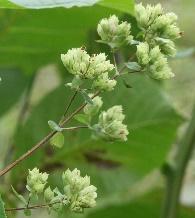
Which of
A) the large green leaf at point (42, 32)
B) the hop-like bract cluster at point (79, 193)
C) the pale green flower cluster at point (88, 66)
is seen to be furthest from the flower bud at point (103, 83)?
the large green leaf at point (42, 32)

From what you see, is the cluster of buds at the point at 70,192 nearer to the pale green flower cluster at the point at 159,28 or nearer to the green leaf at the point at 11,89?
the pale green flower cluster at the point at 159,28

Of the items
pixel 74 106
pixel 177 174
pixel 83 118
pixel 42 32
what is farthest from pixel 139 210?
pixel 83 118

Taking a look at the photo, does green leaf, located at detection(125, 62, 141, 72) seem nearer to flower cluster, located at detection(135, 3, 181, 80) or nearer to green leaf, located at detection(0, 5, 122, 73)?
flower cluster, located at detection(135, 3, 181, 80)

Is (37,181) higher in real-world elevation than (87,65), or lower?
lower

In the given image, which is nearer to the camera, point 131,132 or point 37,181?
point 37,181

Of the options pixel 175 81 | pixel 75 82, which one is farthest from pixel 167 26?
pixel 175 81

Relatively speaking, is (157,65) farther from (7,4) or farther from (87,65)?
(7,4)

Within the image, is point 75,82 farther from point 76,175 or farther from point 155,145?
point 155,145
